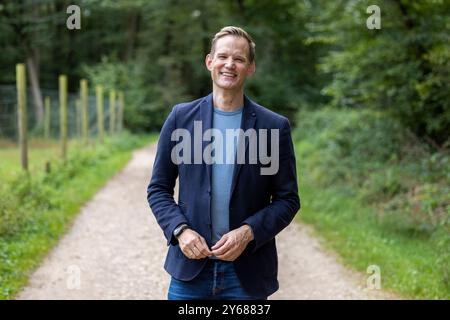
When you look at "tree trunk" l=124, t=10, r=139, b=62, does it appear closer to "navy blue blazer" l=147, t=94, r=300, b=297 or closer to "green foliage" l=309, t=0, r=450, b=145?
"green foliage" l=309, t=0, r=450, b=145

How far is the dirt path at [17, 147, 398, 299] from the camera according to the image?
19.6 ft

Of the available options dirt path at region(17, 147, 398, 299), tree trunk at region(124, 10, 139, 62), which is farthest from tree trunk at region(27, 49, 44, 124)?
dirt path at region(17, 147, 398, 299)

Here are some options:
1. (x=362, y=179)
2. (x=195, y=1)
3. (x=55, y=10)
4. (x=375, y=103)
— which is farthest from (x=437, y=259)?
(x=55, y=10)

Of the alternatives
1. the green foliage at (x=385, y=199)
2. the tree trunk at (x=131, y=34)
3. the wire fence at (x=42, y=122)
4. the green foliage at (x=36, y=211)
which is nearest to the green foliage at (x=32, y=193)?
the green foliage at (x=36, y=211)

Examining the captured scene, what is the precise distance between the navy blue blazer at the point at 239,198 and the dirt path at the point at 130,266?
3196 mm

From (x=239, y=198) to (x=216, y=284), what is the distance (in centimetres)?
41

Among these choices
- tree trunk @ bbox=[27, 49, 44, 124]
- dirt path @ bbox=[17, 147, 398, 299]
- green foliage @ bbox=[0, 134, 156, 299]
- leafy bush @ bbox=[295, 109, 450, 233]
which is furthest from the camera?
tree trunk @ bbox=[27, 49, 44, 124]

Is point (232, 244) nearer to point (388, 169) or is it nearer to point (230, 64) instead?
point (230, 64)

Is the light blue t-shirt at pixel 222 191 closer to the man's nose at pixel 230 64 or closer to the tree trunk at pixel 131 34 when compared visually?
the man's nose at pixel 230 64

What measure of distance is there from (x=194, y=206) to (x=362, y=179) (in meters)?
8.65

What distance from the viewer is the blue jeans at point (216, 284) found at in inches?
110

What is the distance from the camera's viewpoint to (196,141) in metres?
2.82

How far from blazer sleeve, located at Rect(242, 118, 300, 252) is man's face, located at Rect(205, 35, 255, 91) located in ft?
1.05

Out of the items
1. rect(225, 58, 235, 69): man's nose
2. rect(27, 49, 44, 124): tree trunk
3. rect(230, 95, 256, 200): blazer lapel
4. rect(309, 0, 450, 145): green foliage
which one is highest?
rect(225, 58, 235, 69): man's nose
